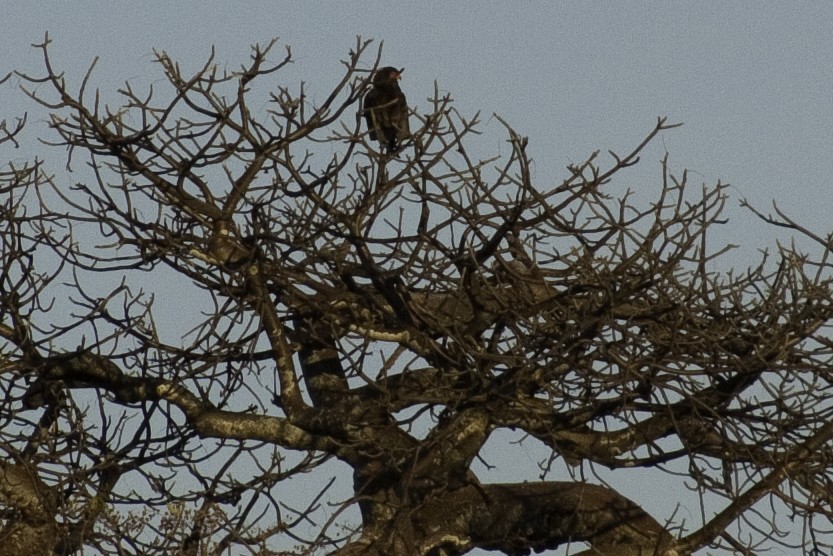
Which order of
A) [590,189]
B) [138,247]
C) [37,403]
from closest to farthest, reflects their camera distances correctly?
[590,189] → [138,247] → [37,403]

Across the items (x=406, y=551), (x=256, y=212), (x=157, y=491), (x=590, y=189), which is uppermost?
(x=256, y=212)

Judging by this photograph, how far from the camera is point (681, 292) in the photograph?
702cm

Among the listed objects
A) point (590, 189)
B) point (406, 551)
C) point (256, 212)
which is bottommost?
point (406, 551)

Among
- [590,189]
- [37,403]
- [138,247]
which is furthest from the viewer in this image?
[37,403]

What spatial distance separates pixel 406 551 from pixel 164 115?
258 cm

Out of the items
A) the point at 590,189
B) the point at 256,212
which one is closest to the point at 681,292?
the point at 590,189

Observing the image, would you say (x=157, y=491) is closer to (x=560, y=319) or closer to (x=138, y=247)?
(x=138, y=247)

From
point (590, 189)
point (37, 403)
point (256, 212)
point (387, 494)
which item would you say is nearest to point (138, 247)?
point (256, 212)

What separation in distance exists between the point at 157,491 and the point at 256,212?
68.8 inches

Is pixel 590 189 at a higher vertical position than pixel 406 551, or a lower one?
higher

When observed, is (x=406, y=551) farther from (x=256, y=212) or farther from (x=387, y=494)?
(x=256, y=212)

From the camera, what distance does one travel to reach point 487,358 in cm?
648

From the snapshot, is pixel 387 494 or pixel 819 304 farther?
pixel 387 494

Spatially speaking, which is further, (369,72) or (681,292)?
(681,292)
